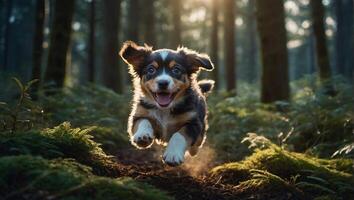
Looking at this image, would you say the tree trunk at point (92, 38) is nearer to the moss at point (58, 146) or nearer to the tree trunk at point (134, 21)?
the tree trunk at point (134, 21)

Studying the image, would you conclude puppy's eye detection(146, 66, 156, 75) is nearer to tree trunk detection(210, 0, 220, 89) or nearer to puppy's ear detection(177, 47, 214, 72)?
puppy's ear detection(177, 47, 214, 72)

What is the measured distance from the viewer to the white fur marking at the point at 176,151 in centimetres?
675

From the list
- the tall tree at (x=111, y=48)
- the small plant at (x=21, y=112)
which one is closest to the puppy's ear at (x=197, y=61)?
the small plant at (x=21, y=112)

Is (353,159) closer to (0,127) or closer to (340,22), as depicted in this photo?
(0,127)

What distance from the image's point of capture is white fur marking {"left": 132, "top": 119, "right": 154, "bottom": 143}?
712 centimetres

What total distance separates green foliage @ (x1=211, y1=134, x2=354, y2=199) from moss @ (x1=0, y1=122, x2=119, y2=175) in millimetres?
1738

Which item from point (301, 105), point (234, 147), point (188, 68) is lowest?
point (234, 147)

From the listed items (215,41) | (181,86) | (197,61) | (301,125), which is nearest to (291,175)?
(181,86)

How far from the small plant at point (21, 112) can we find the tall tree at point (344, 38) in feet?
91.9

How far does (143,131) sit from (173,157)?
0.71 meters

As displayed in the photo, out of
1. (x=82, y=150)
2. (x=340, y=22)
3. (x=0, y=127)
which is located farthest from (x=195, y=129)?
(x=340, y=22)

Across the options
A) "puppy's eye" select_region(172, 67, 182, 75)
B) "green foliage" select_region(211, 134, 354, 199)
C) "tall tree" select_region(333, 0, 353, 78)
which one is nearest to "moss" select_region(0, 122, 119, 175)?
"green foliage" select_region(211, 134, 354, 199)

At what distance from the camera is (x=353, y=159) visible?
7.48m

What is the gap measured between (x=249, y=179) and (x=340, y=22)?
99.4ft
